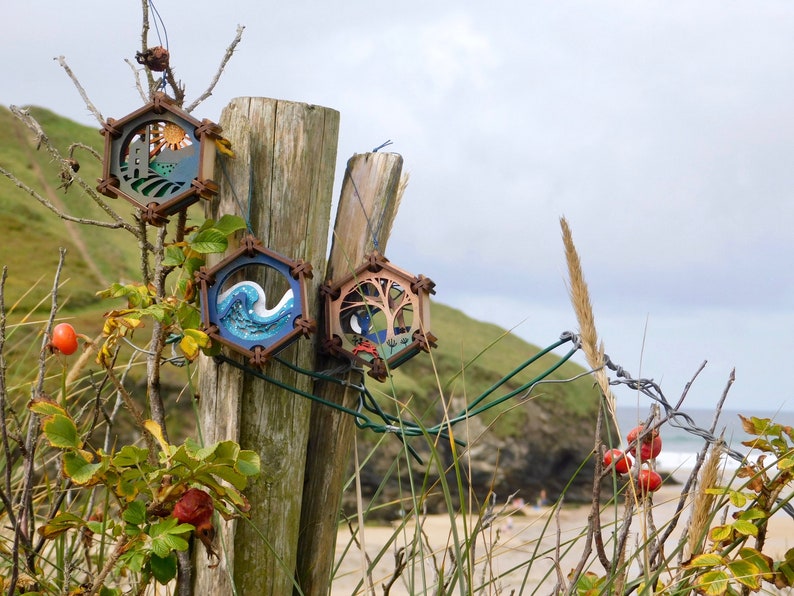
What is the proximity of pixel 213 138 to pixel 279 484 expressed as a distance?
2.66 feet

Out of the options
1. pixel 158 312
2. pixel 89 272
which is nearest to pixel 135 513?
pixel 158 312

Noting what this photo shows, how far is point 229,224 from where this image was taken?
1.80 meters

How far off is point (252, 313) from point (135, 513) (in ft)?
1.62

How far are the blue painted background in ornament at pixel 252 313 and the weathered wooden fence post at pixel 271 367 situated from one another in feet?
0.32

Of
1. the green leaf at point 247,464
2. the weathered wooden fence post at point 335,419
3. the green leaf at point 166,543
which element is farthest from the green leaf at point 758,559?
the green leaf at point 166,543

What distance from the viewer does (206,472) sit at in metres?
1.53

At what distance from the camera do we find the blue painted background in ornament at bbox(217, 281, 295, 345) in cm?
184

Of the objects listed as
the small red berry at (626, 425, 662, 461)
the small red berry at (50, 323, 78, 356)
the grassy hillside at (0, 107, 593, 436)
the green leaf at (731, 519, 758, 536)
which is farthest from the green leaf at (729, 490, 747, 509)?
the grassy hillside at (0, 107, 593, 436)

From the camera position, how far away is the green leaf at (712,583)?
1.58 metres

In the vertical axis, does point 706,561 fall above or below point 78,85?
below

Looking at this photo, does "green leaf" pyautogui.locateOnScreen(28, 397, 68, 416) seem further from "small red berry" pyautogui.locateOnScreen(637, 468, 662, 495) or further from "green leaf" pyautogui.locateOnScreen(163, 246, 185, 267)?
"small red berry" pyautogui.locateOnScreen(637, 468, 662, 495)

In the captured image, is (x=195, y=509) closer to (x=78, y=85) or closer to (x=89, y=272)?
(x=78, y=85)

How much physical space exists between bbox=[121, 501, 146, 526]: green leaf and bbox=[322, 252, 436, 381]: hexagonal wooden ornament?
1.81ft

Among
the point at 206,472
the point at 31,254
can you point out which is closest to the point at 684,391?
the point at 206,472
